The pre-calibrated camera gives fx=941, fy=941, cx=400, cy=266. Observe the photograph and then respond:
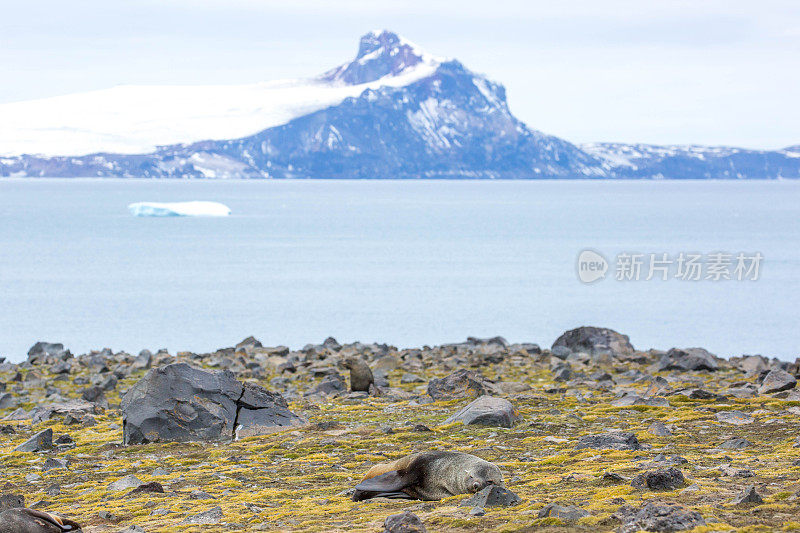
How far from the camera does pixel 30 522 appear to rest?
859cm

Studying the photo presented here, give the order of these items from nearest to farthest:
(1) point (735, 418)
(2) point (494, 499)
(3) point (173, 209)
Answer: (2) point (494, 499), (1) point (735, 418), (3) point (173, 209)

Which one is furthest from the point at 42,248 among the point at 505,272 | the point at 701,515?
the point at 701,515

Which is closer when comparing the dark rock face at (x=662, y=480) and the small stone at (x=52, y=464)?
the dark rock face at (x=662, y=480)

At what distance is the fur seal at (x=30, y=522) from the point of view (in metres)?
8.47

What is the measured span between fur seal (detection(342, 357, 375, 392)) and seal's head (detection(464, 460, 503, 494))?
9780 millimetres

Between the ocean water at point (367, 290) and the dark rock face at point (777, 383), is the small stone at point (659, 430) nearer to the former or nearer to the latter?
the dark rock face at point (777, 383)

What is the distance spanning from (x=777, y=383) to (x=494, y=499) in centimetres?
1023

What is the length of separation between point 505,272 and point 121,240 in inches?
2287

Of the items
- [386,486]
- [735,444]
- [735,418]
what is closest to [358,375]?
[735,418]

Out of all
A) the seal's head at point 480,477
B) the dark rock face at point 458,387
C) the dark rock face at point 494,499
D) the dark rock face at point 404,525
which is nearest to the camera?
the dark rock face at point 404,525

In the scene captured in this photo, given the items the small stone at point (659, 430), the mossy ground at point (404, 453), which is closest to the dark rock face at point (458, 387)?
the mossy ground at point (404, 453)

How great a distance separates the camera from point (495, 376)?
23.3 m

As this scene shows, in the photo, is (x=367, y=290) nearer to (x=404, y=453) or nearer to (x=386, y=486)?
(x=404, y=453)

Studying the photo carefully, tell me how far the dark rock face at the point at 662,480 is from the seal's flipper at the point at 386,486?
2415mm
